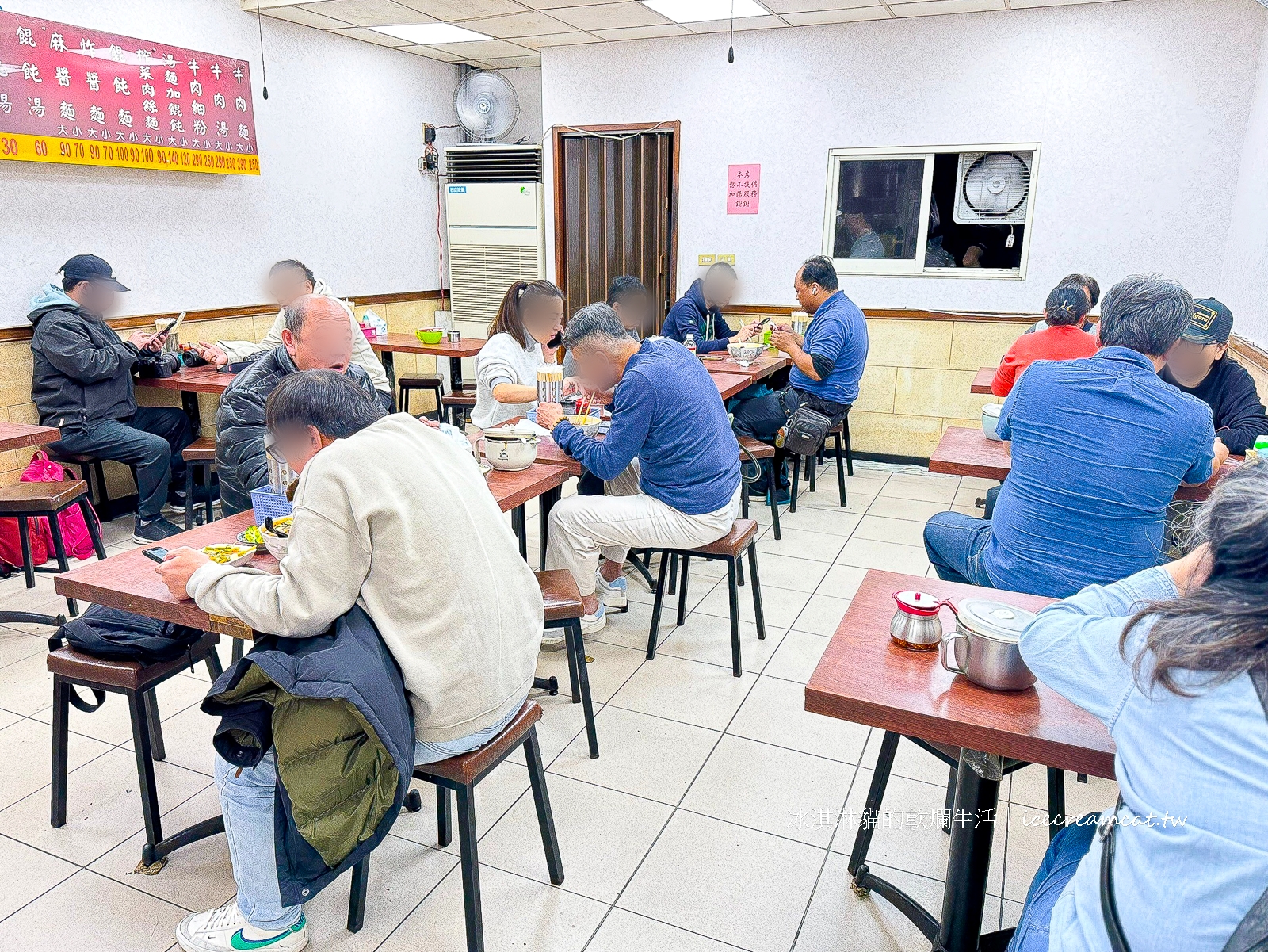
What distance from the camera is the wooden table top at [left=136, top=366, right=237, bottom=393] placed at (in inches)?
173

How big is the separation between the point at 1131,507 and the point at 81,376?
4.40 m

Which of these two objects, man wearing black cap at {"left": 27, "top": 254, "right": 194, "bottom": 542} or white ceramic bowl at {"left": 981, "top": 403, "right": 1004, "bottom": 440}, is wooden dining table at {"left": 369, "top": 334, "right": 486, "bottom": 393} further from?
white ceramic bowl at {"left": 981, "top": 403, "right": 1004, "bottom": 440}

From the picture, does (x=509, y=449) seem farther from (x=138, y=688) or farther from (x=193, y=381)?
(x=193, y=381)

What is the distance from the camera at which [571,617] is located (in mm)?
2436

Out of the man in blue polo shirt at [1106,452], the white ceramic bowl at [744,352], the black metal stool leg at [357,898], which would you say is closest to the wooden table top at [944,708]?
the man in blue polo shirt at [1106,452]

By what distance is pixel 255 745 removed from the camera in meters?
1.63

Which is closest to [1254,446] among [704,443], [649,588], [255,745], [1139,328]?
[1139,328]

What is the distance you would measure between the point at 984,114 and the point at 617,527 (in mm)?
4021

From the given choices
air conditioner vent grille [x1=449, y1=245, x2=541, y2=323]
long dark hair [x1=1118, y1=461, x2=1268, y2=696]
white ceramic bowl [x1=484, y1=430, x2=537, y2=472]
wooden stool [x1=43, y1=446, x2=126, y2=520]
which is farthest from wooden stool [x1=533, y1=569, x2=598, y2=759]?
air conditioner vent grille [x1=449, y1=245, x2=541, y2=323]

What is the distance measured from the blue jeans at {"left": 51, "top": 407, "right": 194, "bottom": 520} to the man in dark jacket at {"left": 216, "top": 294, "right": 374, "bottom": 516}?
1.94m

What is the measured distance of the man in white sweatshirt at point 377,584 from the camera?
1547 millimetres

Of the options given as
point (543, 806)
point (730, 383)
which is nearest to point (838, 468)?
point (730, 383)

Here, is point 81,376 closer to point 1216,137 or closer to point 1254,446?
point 1254,446

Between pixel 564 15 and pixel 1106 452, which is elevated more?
pixel 564 15
